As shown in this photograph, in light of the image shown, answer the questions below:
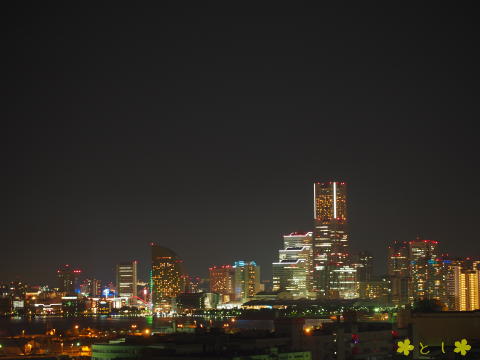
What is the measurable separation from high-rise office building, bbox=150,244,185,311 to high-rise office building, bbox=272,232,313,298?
1598 centimetres

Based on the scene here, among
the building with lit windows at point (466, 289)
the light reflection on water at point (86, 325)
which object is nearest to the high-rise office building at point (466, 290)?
the building with lit windows at point (466, 289)

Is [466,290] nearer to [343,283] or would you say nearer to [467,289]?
[467,289]

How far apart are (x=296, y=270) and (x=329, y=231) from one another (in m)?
7.71

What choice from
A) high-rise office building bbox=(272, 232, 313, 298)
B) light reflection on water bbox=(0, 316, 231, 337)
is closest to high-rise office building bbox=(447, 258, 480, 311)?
light reflection on water bbox=(0, 316, 231, 337)

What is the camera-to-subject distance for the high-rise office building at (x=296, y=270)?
136 m

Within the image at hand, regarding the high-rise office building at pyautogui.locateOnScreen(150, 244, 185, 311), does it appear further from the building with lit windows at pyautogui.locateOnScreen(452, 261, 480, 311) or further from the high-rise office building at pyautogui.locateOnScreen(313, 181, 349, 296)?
the building with lit windows at pyautogui.locateOnScreen(452, 261, 480, 311)

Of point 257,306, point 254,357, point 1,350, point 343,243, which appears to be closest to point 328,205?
point 343,243

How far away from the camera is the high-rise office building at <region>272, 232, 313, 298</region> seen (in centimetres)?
13638

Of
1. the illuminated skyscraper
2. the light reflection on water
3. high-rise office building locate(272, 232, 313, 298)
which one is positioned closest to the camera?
the light reflection on water

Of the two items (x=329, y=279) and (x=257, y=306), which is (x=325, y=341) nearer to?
(x=257, y=306)

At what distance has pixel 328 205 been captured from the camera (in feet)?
445

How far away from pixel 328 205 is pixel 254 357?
111 meters

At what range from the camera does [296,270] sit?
137 meters

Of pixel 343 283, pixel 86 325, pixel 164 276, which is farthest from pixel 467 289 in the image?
pixel 164 276
